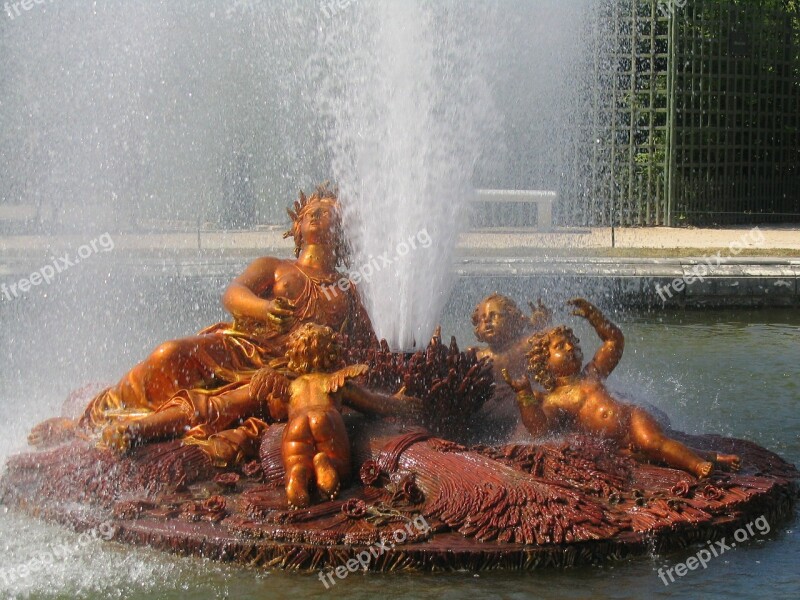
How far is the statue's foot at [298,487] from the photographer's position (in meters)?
5.05

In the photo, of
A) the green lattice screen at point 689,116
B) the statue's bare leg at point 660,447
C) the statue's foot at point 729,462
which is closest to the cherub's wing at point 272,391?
the statue's bare leg at point 660,447

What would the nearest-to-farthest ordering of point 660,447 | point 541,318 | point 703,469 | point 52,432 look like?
point 703,469 → point 660,447 → point 52,432 → point 541,318

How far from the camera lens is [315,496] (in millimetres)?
5141

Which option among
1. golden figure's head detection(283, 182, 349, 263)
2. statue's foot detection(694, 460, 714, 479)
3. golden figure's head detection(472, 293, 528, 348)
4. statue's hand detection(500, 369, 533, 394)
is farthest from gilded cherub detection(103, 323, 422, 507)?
statue's foot detection(694, 460, 714, 479)

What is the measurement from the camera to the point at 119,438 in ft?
18.1

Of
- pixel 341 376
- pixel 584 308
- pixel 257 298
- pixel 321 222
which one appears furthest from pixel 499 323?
pixel 257 298

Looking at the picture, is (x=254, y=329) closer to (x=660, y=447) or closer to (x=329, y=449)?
(x=329, y=449)

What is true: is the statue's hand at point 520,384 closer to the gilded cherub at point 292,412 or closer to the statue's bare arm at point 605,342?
the statue's bare arm at point 605,342

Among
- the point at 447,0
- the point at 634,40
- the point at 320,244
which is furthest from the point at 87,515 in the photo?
the point at 634,40

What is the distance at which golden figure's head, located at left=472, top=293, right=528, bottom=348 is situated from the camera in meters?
6.33

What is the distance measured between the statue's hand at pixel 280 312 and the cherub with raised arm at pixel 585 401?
3.70 feet

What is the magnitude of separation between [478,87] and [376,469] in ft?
13.5

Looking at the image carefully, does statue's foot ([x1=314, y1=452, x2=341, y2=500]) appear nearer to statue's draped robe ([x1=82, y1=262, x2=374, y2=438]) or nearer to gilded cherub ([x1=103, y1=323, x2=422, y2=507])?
gilded cherub ([x1=103, y1=323, x2=422, y2=507])

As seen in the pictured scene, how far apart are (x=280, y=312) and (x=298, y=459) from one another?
1.03 metres
